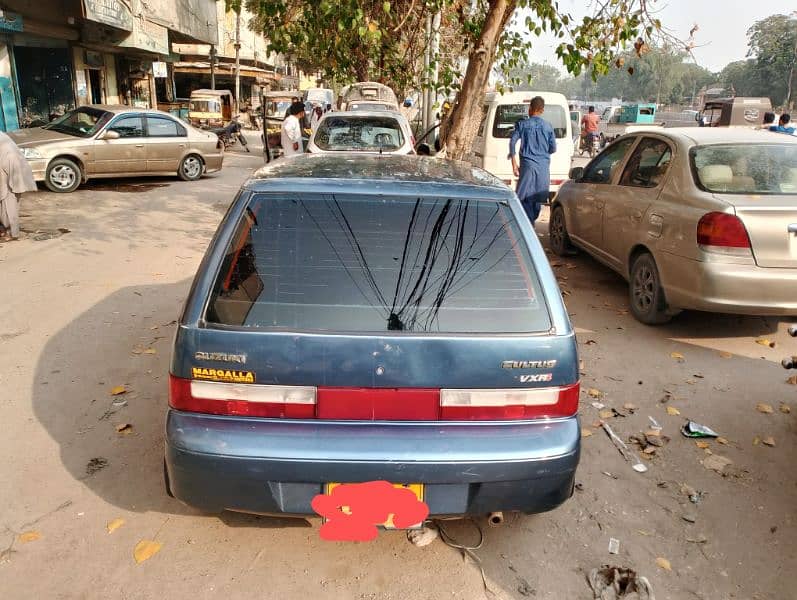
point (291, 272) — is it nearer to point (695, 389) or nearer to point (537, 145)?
point (695, 389)

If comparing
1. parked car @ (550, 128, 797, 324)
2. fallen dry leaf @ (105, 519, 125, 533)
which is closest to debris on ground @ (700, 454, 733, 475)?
parked car @ (550, 128, 797, 324)

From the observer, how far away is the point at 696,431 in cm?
390

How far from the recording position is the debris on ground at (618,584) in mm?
2564

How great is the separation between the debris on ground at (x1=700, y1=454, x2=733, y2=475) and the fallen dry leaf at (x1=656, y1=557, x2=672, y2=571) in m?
0.95

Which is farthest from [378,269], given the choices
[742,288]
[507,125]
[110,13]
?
[110,13]

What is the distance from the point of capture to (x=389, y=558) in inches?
108

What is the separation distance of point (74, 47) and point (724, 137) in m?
18.6

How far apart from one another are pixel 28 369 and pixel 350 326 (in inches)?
133

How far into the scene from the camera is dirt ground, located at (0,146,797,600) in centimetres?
262

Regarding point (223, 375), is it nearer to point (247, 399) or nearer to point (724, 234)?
point (247, 399)

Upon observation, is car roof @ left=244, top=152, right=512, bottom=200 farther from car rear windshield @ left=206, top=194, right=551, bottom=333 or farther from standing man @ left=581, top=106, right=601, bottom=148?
standing man @ left=581, top=106, right=601, bottom=148

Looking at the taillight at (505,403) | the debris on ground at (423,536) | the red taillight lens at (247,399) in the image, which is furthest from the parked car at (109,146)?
the taillight at (505,403)

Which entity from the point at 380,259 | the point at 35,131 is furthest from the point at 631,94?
the point at 380,259

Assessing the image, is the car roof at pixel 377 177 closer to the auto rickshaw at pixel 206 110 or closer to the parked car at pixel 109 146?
the parked car at pixel 109 146
